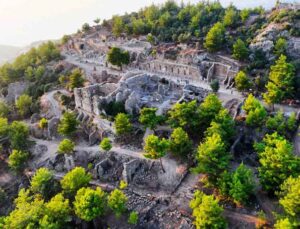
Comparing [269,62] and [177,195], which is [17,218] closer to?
[177,195]

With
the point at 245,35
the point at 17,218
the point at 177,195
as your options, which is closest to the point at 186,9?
the point at 245,35

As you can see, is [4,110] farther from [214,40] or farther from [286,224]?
[286,224]

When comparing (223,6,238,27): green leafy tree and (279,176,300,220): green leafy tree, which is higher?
(223,6,238,27): green leafy tree

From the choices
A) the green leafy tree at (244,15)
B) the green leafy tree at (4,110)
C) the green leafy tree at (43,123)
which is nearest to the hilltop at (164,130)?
the green leafy tree at (4,110)

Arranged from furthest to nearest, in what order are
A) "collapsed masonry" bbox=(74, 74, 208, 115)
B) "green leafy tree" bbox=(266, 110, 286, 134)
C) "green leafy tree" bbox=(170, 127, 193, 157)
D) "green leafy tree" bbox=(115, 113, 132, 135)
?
"collapsed masonry" bbox=(74, 74, 208, 115)
"green leafy tree" bbox=(115, 113, 132, 135)
"green leafy tree" bbox=(266, 110, 286, 134)
"green leafy tree" bbox=(170, 127, 193, 157)

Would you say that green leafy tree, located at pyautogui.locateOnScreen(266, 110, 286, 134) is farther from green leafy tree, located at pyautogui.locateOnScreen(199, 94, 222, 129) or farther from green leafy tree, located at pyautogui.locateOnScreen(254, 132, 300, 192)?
green leafy tree, located at pyautogui.locateOnScreen(199, 94, 222, 129)

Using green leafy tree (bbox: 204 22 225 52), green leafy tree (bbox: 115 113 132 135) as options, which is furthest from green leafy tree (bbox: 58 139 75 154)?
green leafy tree (bbox: 204 22 225 52)

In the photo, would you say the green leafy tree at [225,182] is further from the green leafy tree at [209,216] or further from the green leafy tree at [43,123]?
the green leafy tree at [43,123]
